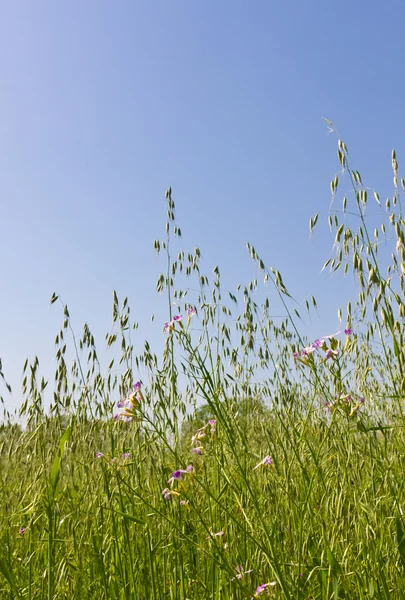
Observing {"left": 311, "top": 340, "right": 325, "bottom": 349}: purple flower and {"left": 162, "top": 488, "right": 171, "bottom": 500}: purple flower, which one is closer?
{"left": 162, "top": 488, "right": 171, "bottom": 500}: purple flower

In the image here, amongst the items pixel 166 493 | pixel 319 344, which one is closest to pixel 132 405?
pixel 166 493

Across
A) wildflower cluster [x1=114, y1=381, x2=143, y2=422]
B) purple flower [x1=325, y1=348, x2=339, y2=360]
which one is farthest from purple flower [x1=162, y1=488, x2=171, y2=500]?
purple flower [x1=325, y1=348, x2=339, y2=360]

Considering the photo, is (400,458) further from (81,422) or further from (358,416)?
(81,422)

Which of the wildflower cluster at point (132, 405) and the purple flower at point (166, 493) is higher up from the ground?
the wildflower cluster at point (132, 405)

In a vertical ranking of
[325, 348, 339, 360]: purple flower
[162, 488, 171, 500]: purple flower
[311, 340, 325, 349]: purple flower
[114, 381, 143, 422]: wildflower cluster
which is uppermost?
[311, 340, 325, 349]: purple flower

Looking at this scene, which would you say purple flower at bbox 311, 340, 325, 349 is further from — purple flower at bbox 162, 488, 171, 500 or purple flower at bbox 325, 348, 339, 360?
purple flower at bbox 162, 488, 171, 500

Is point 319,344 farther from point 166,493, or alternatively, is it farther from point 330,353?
point 166,493

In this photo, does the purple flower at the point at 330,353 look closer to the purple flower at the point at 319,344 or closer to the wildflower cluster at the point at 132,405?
the purple flower at the point at 319,344

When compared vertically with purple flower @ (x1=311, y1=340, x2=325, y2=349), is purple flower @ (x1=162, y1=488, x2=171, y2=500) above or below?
below

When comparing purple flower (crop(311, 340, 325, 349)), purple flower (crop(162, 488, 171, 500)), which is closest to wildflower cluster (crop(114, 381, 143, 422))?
purple flower (crop(162, 488, 171, 500))

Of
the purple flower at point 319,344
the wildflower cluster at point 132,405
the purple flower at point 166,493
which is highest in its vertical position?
the purple flower at point 319,344

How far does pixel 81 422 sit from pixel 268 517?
0.96 meters

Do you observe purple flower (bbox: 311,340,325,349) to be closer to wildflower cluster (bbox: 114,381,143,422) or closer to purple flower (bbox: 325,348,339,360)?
purple flower (bbox: 325,348,339,360)

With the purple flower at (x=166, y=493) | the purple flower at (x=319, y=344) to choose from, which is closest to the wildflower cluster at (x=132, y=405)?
the purple flower at (x=166, y=493)
